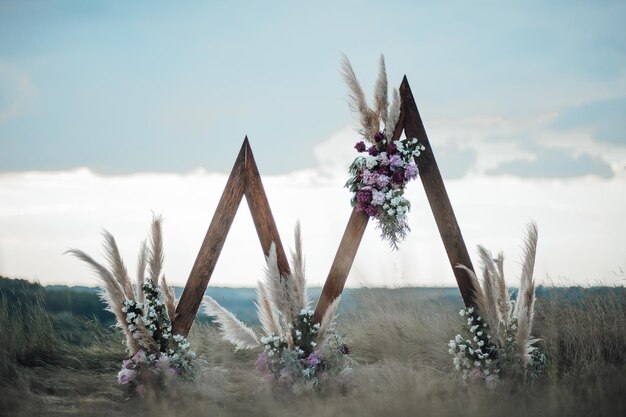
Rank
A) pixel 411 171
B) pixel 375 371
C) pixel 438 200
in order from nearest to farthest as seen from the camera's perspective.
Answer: pixel 411 171, pixel 438 200, pixel 375 371

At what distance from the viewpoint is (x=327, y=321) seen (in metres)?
6.86

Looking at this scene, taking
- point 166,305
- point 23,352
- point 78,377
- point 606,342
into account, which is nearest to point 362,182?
point 166,305

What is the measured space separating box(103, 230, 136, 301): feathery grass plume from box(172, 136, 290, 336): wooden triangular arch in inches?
22.2

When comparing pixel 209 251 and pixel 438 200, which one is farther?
pixel 438 200

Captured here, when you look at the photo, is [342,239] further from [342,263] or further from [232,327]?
[232,327]

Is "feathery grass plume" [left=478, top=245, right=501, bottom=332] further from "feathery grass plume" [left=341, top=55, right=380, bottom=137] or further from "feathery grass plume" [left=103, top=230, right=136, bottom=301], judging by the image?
"feathery grass plume" [left=103, top=230, right=136, bottom=301]

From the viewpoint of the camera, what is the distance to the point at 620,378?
618 cm

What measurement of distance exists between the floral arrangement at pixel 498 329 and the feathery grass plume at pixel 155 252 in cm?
319

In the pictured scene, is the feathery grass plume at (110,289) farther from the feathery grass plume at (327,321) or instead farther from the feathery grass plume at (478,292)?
the feathery grass plume at (478,292)

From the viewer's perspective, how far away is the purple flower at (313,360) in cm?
678

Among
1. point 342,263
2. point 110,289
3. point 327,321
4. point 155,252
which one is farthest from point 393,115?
point 110,289

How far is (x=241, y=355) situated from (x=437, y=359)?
2.92 meters

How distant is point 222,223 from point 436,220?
2331 millimetres

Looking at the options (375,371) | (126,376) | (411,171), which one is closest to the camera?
(126,376)
